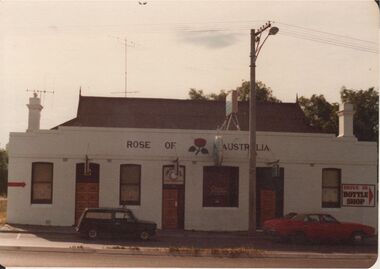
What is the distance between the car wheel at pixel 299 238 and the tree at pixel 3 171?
4.82 metres

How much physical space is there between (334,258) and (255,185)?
2.93 metres

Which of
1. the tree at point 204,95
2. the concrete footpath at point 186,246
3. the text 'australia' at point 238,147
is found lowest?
the concrete footpath at point 186,246

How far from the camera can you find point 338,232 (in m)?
9.33

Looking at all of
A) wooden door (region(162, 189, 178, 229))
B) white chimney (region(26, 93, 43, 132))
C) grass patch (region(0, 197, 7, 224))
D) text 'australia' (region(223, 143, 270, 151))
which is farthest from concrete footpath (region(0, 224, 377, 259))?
text 'australia' (region(223, 143, 270, 151))

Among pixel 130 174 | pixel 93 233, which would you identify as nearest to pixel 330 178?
pixel 130 174

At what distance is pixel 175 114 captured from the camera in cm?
1066

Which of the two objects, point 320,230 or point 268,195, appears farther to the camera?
point 268,195

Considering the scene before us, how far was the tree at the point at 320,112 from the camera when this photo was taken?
10.1 meters

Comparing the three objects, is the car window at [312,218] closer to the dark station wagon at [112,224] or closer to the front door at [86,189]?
the dark station wagon at [112,224]

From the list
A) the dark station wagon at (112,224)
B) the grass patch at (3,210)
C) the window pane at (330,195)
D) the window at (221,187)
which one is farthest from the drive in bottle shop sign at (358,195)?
the grass patch at (3,210)

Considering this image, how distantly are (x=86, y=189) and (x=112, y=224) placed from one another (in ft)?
3.86

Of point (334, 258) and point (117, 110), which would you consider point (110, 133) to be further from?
point (334, 258)

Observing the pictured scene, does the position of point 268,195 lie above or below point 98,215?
above

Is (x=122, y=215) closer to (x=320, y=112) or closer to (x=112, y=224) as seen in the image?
(x=112, y=224)
